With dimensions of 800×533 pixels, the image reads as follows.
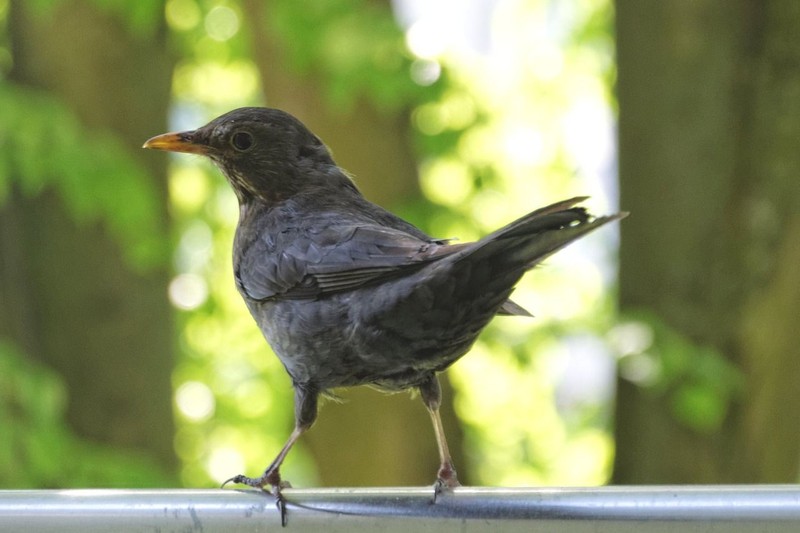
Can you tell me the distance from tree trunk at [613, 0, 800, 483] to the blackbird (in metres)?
2.78

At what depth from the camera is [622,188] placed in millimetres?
5711

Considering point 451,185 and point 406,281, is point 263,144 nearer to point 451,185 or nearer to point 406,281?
point 406,281

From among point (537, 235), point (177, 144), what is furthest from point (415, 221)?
point (537, 235)

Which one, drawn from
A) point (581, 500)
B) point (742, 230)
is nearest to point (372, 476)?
point (742, 230)

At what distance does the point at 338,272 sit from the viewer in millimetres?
2781

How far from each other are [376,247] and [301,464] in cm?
553

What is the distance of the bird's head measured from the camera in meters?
3.06

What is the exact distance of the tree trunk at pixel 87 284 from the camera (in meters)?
6.44

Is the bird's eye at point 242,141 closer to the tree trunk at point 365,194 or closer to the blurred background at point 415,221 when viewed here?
the blurred background at point 415,221

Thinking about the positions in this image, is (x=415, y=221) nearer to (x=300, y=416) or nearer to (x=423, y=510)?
(x=300, y=416)

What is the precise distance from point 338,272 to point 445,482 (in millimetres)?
625

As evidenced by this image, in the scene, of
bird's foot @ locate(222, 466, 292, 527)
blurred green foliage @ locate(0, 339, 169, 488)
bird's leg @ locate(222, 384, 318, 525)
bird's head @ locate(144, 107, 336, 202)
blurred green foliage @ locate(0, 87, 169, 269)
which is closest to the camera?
bird's foot @ locate(222, 466, 292, 527)

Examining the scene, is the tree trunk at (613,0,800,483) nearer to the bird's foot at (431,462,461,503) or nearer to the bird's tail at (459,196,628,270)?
the bird's foot at (431,462,461,503)

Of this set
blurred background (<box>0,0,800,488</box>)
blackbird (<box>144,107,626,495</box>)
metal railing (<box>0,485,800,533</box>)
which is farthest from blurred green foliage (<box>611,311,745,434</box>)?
metal railing (<box>0,485,800,533</box>)
